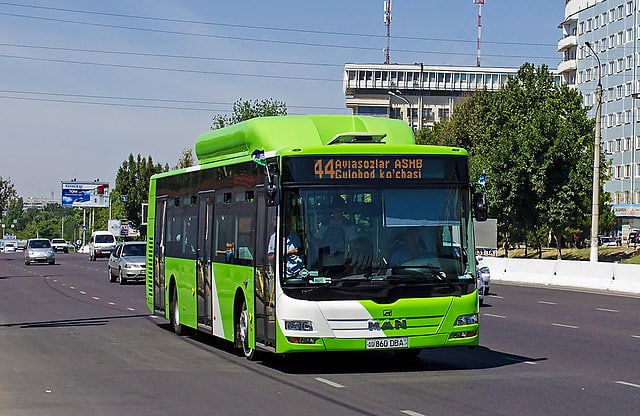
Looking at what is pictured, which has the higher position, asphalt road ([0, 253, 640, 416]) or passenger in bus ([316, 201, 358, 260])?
passenger in bus ([316, 201, 358, 260])

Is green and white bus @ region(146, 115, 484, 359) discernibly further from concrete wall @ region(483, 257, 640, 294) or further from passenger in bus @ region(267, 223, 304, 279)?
concrete wall @ region(483, 257, 640, 294)

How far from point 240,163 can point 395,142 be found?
2.18 meters

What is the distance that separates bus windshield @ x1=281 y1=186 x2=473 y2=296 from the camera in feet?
43.1

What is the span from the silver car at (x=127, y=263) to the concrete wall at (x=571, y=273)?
50.1ft

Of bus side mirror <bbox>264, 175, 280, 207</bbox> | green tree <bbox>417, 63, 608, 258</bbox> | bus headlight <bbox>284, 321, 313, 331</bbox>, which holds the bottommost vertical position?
bus headlight <bbox>284, 321, 313, 331</bbox>

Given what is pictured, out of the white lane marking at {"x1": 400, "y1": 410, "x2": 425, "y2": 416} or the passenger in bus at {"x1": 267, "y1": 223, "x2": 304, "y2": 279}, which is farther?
the passenger in bus at {"x1": 267, "y1": 223, "x2": 304, "y2": 279}

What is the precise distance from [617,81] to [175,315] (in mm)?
91634

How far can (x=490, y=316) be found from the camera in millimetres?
24219

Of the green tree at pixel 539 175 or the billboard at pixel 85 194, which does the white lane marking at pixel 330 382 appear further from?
the billboard at pixel 85 194

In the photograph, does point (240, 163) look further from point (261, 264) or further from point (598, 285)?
point (598, 285)

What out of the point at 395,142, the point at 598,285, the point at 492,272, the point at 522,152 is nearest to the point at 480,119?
the point at 522,152

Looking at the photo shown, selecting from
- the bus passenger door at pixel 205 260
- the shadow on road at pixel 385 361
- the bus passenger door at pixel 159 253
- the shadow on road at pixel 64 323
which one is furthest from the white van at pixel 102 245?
the shadow on road at pixel 385 361

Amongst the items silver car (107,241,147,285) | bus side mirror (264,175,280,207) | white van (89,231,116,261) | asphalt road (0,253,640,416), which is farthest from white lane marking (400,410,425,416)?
white van (89,231,116,261)

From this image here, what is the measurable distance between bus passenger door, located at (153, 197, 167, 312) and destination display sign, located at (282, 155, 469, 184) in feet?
23.4
